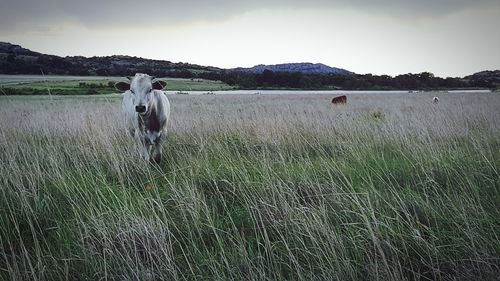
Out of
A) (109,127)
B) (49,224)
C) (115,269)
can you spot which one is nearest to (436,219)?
(115,269)

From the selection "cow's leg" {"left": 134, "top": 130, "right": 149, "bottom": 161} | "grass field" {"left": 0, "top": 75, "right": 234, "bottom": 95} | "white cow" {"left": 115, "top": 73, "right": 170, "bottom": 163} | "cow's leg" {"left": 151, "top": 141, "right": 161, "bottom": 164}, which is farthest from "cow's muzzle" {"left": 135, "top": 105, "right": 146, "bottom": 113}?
"grass field" {"left": 0, "top": 75, "right": 234, "bottom": 95}

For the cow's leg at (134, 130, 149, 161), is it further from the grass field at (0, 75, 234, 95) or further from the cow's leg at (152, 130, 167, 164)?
the grass field at (0, 75, 234, 95)

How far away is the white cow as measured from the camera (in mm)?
6434

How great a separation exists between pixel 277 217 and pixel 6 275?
7.74 ft

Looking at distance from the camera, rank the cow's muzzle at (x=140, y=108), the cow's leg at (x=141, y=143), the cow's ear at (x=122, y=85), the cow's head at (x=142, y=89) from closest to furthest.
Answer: the cow's muzzle at (x=140, y=108) < the cow's head at (x=142, y=89) < the cow's leg at (x=141, y=143) < the cow's ear at (x=122, y=85)

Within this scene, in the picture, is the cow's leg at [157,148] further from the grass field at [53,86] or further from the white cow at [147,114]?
the grass field at [53,86]

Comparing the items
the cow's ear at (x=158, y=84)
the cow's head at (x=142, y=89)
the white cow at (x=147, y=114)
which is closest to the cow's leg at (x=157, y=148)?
the white cow at (x=147, y=114)

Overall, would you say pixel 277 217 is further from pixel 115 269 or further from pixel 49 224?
pixel 49 224

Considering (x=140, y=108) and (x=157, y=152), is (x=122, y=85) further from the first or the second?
(x=157, y=152)

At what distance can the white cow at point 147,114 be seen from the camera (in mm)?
6434

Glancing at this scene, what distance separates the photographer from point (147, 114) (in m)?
6.91

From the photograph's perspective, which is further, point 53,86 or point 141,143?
point 53,86

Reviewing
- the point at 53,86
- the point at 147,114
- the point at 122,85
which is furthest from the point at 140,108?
the point at 53,86

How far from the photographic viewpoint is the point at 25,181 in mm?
4434
